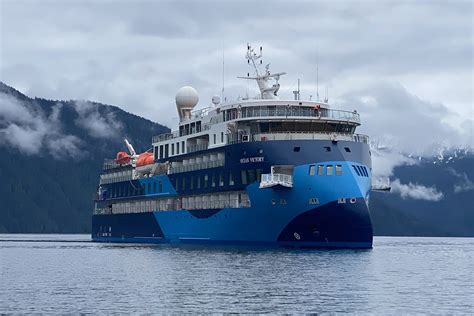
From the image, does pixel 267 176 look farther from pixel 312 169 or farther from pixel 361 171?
pixel 361 171

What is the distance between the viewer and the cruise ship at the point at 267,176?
9744 centimetres

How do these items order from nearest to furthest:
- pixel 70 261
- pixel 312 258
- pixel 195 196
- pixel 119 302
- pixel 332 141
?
pixel 119 302, pixel 312 258, pixel 70 261, pixel 332 141, pixel 195 196

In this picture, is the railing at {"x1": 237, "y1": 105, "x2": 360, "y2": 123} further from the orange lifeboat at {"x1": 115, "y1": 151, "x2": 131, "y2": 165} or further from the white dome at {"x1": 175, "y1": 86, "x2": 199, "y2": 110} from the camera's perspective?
Result: the orange lifeboat at {"x1": 115, "y1": 151, "x2": 131, "y2": 165}

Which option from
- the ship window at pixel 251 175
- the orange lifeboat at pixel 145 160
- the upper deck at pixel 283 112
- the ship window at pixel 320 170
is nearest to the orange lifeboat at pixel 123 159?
the orange lifeboat at pixel 145 160

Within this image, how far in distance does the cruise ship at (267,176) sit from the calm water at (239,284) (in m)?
8.05

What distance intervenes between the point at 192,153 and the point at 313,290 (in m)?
61.9

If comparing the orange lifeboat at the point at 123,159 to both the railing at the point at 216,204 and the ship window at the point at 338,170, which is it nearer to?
the railing at the point at 216,204

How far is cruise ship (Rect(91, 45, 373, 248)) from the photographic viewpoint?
97438 mm

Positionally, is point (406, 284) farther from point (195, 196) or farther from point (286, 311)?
point (195, 196)

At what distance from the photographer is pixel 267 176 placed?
98812 millimetres

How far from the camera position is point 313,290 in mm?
58406

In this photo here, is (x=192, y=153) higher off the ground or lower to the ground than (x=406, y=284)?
higher

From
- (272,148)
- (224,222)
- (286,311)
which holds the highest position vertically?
(272,148)

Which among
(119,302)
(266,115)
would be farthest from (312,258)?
(119,302)
